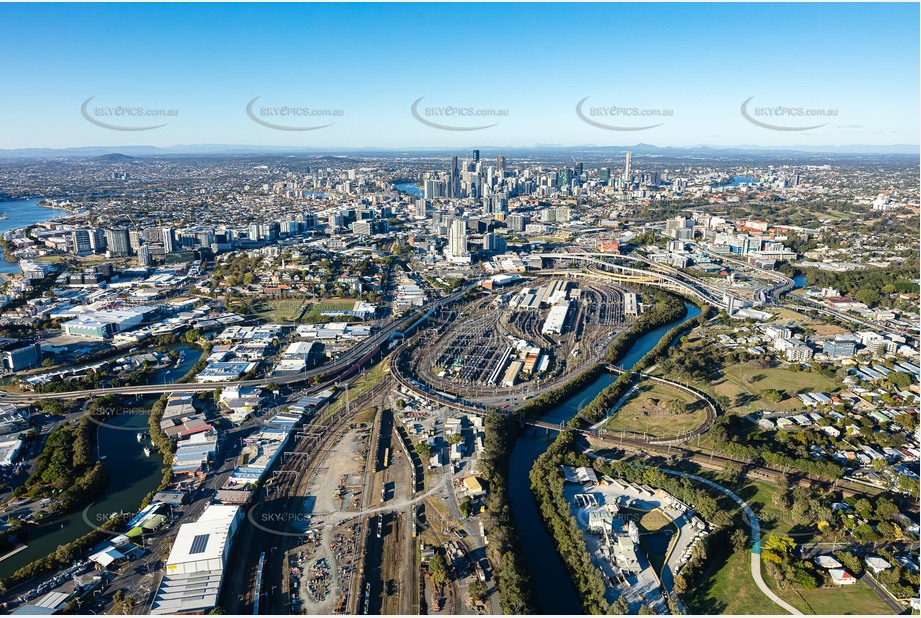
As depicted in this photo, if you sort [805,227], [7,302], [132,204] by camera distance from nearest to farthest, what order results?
[7,302] < [805,227] < [132,204]

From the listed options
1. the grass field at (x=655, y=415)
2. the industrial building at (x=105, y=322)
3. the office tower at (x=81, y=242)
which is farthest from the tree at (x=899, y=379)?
the office tower at (x=81, y=242)

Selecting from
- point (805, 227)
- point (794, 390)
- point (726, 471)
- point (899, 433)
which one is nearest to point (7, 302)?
point (726, 471)

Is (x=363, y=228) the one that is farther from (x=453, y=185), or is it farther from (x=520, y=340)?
(x=520, y=340)

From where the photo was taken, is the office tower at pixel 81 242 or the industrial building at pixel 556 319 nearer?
the industrial building at pixel 556 319

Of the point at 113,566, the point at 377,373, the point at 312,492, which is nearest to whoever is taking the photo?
the point at 113,566

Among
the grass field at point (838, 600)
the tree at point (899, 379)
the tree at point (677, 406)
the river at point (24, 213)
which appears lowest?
the grass field at point (838, 600)

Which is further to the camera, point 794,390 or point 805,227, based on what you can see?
point 805,227

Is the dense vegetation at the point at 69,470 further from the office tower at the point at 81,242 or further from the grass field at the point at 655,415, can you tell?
the office tower at the point at 81,242

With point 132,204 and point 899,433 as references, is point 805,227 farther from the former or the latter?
point 132,204
